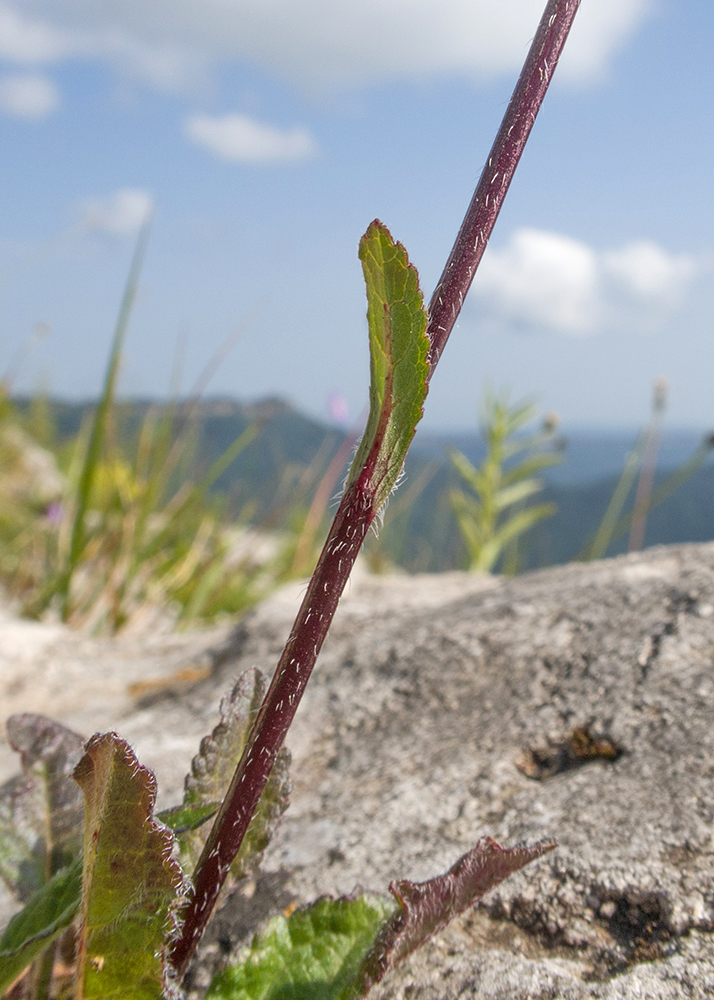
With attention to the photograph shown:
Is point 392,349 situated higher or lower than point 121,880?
higher

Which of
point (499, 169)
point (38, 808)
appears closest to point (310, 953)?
point (38, 808)

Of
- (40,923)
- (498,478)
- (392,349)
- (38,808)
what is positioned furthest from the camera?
(498,478)

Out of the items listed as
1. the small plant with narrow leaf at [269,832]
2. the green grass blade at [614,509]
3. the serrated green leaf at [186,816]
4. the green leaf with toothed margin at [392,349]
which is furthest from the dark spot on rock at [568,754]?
the green grass blade at [614,509]

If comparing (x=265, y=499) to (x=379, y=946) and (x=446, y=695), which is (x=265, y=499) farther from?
(x=379, y=946)

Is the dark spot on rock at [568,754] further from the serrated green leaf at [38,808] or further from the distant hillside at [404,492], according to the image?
the distant hillside at [404,492]

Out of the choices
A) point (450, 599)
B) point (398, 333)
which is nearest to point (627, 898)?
point (398, 333)

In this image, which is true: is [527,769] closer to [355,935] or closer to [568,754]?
[568,754]
